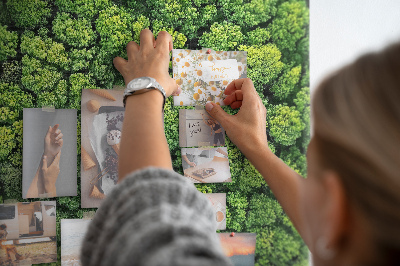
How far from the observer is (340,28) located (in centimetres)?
100

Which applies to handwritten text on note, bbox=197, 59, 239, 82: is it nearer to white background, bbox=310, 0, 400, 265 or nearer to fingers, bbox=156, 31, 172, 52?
fingers, bbox=156, 31, 172, 52

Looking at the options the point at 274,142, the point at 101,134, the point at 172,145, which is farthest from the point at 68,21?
the point at 274,142

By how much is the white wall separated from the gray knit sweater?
687 millimetres

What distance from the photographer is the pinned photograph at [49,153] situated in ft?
2.74

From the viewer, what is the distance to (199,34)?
37.1 inches

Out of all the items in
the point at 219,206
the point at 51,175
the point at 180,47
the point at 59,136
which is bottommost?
the point at 219,206

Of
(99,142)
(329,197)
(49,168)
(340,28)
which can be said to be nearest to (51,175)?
(49,168)

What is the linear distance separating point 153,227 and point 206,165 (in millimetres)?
532

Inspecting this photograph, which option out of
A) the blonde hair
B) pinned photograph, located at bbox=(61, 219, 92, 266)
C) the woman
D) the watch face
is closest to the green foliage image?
pinned photograph, located at bbox=(61, 219, 92, 266)

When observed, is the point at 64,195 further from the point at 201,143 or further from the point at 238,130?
the point at 238,130

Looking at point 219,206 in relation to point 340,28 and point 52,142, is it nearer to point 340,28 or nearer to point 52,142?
point 52,142

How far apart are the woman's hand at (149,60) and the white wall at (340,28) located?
1.52 ft

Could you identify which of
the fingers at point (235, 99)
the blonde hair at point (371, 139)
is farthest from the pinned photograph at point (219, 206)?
the blonde hair at point (371, 139)

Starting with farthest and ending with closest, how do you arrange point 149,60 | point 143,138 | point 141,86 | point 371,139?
1. point 149,60
2. point 141,86
3. point 143,138
4. point 371,139
